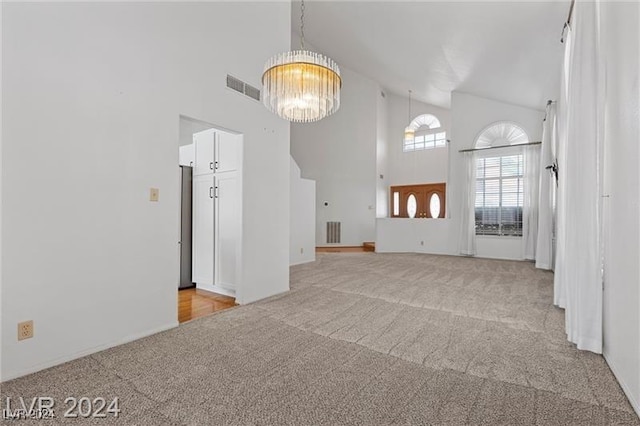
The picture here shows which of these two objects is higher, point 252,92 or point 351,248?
point 252,92

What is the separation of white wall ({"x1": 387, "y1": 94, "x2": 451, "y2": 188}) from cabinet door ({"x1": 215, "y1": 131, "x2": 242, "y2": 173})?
25.9 feet

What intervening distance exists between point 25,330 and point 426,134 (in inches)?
421

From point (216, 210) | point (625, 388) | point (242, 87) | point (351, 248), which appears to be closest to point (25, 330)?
point (216, 210)

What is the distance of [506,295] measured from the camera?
13.6ft

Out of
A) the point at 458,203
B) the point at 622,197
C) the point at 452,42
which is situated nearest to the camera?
the point at 622,197

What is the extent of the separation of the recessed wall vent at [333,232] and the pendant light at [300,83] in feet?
23.0

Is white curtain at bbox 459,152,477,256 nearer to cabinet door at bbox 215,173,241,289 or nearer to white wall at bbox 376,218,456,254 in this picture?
white wall at bbox 376,218,456,254

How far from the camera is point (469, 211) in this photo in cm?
787

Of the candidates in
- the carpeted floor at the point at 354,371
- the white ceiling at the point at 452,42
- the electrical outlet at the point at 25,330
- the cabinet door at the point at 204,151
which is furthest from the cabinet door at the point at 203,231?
the white ceiling at the point at 452,42

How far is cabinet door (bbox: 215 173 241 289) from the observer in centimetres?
390

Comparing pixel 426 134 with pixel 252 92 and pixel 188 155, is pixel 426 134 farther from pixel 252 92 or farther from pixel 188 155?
pixel 188 155

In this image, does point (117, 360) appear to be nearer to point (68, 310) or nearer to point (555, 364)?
point (68, 310)

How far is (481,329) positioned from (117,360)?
302cm

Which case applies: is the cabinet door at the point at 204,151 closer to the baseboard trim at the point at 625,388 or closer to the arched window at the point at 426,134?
the baseboard trim at the point at 625,388
